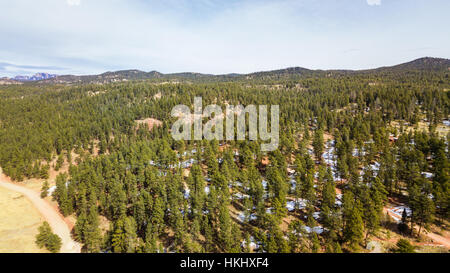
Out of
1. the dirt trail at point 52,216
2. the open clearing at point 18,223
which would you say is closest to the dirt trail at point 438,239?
the dirt trail at point 52,216

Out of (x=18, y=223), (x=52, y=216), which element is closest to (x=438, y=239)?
(x=52, y=216)

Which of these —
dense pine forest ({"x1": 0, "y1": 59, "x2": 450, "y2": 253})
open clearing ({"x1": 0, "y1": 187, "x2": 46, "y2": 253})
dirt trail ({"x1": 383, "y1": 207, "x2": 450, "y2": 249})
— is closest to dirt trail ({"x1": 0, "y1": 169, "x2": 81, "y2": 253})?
open clearing ({"x1": 0, "y1": 187, "x2": 46, "y2": 253})

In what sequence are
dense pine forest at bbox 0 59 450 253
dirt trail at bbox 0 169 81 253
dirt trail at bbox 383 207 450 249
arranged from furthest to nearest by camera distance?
dirt trail at bbox 0 169 81 253, dense pine forest at bbox 0 59 450 253, dirt trail at bbox 383 207 450 249

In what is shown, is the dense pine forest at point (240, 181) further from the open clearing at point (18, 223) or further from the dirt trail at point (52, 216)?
the open clearing at point (18, 223)

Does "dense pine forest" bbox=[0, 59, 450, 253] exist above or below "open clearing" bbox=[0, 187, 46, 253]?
above

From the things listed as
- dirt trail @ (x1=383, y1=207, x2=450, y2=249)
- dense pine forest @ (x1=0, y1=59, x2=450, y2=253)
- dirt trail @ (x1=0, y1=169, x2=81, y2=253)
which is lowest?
dirt trail @ (x1=383, y1=207, x2=450, y2=249)

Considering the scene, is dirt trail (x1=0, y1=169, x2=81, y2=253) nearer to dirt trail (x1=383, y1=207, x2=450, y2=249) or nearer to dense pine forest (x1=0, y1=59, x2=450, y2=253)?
dense pine forest (x1=0, y1=59, x2=450, y2=253)

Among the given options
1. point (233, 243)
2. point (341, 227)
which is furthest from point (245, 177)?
point (341, 227)
